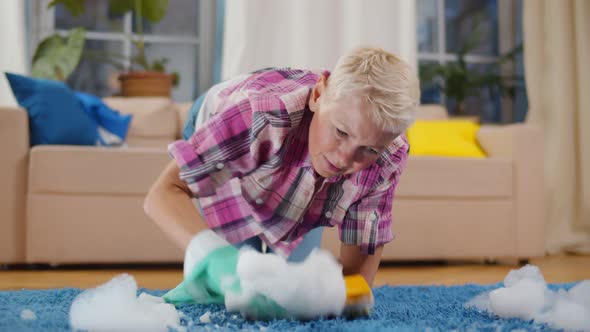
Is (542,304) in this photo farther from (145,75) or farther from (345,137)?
(145,75)

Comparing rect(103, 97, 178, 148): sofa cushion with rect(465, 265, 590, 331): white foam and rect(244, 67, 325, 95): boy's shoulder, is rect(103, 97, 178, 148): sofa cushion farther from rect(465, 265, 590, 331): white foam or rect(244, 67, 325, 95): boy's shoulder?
rect(465, 265, 590, 331): white foam

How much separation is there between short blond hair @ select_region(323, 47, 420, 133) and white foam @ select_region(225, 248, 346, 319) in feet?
0.77

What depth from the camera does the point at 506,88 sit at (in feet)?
12.7

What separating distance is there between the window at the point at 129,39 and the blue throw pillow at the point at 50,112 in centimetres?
112

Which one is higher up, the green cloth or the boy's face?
the boy's face

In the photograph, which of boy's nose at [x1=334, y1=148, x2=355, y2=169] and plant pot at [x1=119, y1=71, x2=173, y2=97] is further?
plant pot at [x1=119, y1=71, x2=173, y2=97]

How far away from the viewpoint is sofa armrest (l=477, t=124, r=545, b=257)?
8.43 ft

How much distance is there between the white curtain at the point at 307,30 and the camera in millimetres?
3346

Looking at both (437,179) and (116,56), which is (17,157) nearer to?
(116,56)

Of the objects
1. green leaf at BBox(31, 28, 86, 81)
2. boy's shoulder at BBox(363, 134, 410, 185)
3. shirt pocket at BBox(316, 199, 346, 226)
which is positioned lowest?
shirt pocket at BBox(316, 199, 346, 226)

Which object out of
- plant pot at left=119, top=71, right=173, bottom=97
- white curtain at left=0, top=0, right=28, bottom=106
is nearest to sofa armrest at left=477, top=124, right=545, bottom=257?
plant pot at left=119, top=71, right=173, bottom=97

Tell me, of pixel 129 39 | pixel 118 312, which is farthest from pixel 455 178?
pixel 129 39

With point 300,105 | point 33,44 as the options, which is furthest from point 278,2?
point 300,105

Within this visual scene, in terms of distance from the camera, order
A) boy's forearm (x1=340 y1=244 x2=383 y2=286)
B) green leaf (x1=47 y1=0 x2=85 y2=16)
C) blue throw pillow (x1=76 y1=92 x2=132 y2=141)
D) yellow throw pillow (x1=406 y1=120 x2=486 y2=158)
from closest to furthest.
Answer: boy's forearm (x1=340 y1=244 x2=383 y2=286) → blue throw pillow (x1=76 y1=92 x2=132 y2=141) → yellow throw pillow (x1=406 y1=120 x2=486 y2=158) → green leaf (x1=47 y1=0 x2=85 y2=16)
